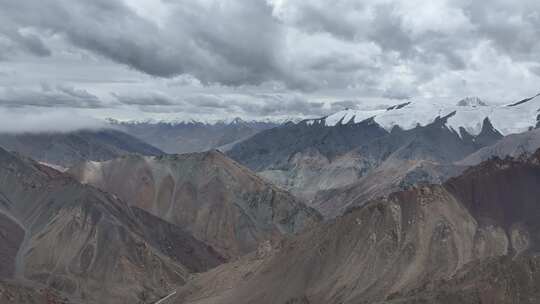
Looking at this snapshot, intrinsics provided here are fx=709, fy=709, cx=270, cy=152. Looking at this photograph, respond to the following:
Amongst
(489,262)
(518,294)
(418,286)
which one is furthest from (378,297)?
(518,294)

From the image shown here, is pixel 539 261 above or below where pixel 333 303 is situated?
above

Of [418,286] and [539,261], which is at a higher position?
[539,261]

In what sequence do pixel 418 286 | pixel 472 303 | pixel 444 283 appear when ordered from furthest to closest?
pixel 418 286 → pixel 444 283 → pixel 472 303

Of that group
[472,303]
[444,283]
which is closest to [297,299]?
[444,283]

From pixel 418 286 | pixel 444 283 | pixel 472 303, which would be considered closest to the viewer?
pixel 472 303

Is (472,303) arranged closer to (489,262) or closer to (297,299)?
(489,262)

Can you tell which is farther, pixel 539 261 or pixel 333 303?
pixel 333 303

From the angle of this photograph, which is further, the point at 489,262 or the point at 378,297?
the point at 378,297

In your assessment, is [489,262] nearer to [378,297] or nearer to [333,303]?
[378,297]
